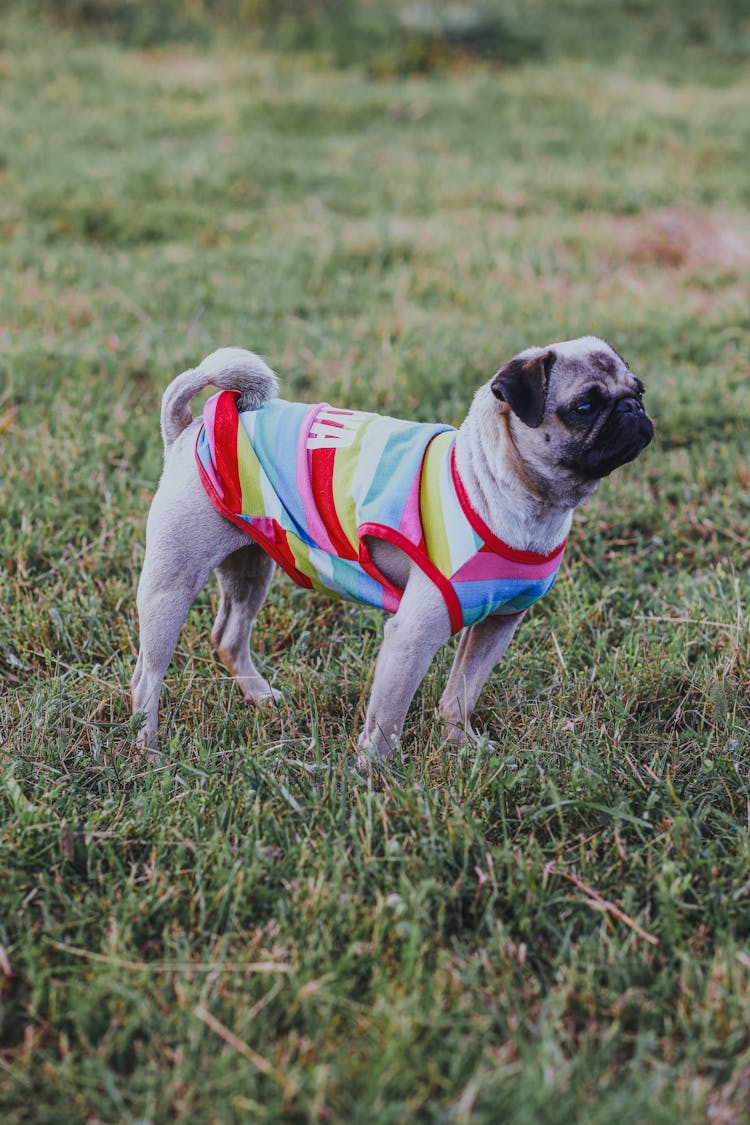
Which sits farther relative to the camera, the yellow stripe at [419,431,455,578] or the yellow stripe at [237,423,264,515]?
the yellow stripe at [237,423,264,515]

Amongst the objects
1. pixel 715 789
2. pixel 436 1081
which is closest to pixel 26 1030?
pixel 436 1081

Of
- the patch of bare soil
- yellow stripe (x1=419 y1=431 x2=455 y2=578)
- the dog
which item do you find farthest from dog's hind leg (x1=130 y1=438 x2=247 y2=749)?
the patch of bare soil

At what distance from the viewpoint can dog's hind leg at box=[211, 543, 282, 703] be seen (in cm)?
372

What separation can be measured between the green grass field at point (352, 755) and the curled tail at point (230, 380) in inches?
40.4

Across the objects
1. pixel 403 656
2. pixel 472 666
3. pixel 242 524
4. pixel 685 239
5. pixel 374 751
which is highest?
pixel 685 239

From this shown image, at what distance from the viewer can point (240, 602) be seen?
375cm

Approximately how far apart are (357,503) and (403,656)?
1.67ft

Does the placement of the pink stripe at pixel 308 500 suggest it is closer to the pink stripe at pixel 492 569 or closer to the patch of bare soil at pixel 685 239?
the pink stripe at pixel 492 569

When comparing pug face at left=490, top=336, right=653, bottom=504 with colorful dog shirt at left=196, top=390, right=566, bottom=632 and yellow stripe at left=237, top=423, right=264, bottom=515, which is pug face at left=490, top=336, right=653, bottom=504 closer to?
colorful dog shirt at left=196, top=390, right=566, bottom=632

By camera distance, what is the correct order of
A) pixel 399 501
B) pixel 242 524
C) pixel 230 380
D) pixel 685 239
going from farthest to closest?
1. pixel 685 239
2. pixel 230 380
3. pixel 242 524
4. pixel 399 501

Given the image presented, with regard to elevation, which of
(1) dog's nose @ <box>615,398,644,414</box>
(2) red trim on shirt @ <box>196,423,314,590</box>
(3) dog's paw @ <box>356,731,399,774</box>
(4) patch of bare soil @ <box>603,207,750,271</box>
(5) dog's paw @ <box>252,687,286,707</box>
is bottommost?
(5) dog's paw @ <box>252,687,286,707</box>

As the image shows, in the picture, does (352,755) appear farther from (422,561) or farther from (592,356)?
(592,356)

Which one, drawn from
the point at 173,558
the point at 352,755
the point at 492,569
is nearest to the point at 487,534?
the point at 492,569

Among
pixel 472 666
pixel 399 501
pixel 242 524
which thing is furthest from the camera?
pixel 472 666
